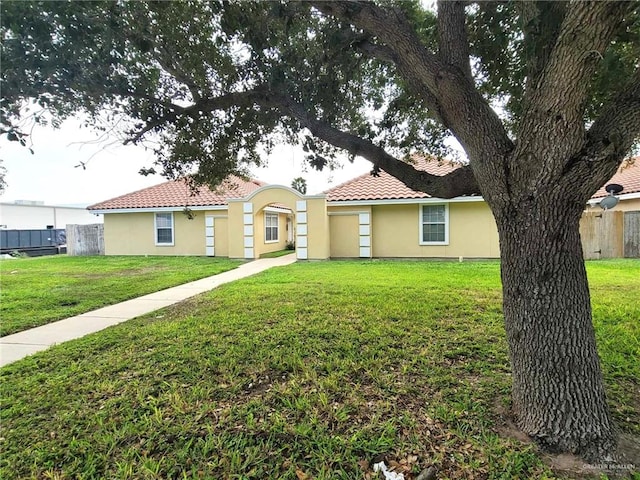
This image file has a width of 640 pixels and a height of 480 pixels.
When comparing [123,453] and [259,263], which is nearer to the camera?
[123,453]

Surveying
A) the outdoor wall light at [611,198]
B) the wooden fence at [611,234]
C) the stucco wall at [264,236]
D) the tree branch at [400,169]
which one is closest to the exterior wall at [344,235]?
the stucco wall at [264,236]

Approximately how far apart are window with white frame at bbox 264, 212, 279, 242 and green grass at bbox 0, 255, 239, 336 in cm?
390

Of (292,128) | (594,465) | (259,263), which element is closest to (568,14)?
(594,465)

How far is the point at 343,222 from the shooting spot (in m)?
14.6

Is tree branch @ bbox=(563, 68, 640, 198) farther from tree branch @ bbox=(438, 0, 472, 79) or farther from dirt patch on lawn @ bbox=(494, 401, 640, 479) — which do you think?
dirt patch on lawn @ bbox=(494, 401, 640, 479)

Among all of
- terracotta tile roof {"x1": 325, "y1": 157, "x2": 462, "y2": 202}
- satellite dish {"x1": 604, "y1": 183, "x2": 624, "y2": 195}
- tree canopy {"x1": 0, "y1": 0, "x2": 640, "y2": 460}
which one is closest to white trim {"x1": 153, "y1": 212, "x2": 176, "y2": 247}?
terracotta tile roof {"x1": 325, "y1": 157, "x2": 462, "y2": 202}

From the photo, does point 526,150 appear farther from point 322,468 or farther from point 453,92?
point 322,468

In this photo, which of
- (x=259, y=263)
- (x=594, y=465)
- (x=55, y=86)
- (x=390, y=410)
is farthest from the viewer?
(x=259, y=263)

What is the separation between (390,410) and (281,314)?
3.10 m

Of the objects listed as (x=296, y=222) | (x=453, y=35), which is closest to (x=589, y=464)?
(x=453, y=35)

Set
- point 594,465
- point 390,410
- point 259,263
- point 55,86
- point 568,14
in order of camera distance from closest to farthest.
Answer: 1. point 568,14
2. point 594,465
3. point 390,410
4. point 55,86
5. point 259,263

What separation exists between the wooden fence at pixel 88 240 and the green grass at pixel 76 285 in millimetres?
5441

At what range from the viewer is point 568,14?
2086 mm

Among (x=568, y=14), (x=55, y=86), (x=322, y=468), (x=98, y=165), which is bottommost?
(x=322, y=468)
